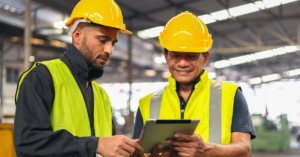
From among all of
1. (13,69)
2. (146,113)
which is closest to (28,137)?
(146,113)

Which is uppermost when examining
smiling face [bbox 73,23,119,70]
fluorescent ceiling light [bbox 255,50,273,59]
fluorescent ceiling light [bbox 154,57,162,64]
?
fluorescent ceiling light [bbox 255,50,273,59]

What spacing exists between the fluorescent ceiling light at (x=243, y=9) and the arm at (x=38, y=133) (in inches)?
503

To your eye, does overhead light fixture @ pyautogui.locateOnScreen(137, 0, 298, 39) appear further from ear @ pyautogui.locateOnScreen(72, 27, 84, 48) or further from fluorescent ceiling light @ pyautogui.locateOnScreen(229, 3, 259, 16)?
ear @ pyautogui.locateOnScreen(72, 27, 84, 48)

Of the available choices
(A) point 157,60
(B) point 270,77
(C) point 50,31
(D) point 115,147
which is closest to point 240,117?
(D) point 115,147

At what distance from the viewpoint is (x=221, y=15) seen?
13.9m

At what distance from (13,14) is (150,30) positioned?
6.80 metres

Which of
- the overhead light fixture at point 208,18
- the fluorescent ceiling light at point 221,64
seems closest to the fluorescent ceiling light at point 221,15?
the overhead light fixture at point 208,18

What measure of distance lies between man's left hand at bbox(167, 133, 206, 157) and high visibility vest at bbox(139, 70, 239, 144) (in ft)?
1.08

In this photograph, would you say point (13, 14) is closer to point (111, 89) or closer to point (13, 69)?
point (13, 69)

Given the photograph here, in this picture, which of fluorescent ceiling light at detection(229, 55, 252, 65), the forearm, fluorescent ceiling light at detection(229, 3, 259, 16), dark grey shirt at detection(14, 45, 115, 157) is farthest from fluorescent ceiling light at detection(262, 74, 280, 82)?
dark grey shirt at detection(14, 45, 115, 157)

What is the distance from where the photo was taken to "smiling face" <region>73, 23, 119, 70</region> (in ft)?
7.17

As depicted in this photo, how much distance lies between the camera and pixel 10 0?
1188cm

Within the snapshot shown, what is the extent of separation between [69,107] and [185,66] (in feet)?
3.10

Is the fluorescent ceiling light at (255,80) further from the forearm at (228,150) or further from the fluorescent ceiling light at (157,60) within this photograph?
the forearm at (228,150)
